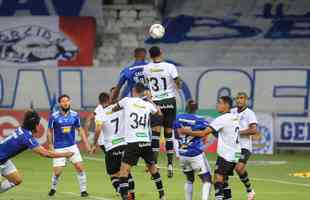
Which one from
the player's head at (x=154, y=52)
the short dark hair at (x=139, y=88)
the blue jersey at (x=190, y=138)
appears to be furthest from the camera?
the player's head at (x=154, y=52)

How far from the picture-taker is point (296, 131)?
40562mm

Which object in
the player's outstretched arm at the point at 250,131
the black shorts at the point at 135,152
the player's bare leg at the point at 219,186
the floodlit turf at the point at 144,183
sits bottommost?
the floodlit turf at the point at 144,183

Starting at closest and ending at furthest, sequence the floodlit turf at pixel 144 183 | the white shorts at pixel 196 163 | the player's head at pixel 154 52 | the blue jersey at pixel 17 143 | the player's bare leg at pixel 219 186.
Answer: the blue jersey at pixel 17 143 → the player's bare leg at pixel 219 186 → the white shorts at pixel 196 163 → the player's head at pixel 154 52 → the floodlit turf at pixel 144 183

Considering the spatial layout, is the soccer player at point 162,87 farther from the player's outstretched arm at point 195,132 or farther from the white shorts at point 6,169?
the white shorts at point 6,169

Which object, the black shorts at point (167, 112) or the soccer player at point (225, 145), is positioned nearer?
the soccer player at point (225, 145)

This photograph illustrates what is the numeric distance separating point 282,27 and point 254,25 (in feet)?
4.09

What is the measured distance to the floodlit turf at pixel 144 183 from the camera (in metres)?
26.3

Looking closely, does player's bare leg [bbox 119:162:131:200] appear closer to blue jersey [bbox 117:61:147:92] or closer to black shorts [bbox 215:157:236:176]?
black shorts [bbox 215:157:236:176]

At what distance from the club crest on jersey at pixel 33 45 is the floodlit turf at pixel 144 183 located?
10.7 metres

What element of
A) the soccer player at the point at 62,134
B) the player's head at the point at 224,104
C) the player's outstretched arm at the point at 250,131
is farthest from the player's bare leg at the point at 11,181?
the player's outstretched arm at the point at 250,131

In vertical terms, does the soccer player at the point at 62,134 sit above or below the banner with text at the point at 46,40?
below

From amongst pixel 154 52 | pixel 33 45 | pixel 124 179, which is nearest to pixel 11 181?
pixel 124 179

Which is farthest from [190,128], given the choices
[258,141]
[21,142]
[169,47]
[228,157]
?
[169,47]

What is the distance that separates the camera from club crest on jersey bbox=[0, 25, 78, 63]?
49.2 m
